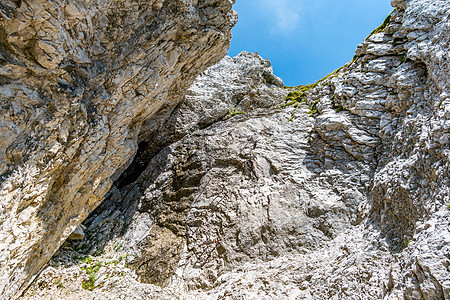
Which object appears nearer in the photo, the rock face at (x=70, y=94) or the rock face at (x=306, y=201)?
the rock face at (x=70, y=94)

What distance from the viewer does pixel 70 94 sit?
871cm

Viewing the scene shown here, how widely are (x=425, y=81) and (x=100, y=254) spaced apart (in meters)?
17.7

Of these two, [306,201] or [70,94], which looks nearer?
[70,94]

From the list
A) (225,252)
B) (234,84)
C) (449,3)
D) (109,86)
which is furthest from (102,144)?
(449,3)

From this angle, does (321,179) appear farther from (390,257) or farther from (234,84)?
(234,84)

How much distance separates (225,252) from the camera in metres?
11.6

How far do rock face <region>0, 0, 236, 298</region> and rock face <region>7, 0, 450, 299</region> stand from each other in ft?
11.4

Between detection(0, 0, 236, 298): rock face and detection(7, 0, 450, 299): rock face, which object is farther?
detection(7, 0, 450, 299): rock face

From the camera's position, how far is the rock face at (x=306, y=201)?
26.1ft

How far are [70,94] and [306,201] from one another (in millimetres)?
11065

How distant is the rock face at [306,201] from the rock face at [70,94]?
3485 mm

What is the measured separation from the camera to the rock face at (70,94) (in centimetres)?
716

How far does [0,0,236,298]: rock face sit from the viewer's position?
7156 millimetres

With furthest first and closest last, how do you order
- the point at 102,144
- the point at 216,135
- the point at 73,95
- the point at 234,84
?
the point at 234,84
the point at 216,135
the point at 102,144
the point at 73,95
